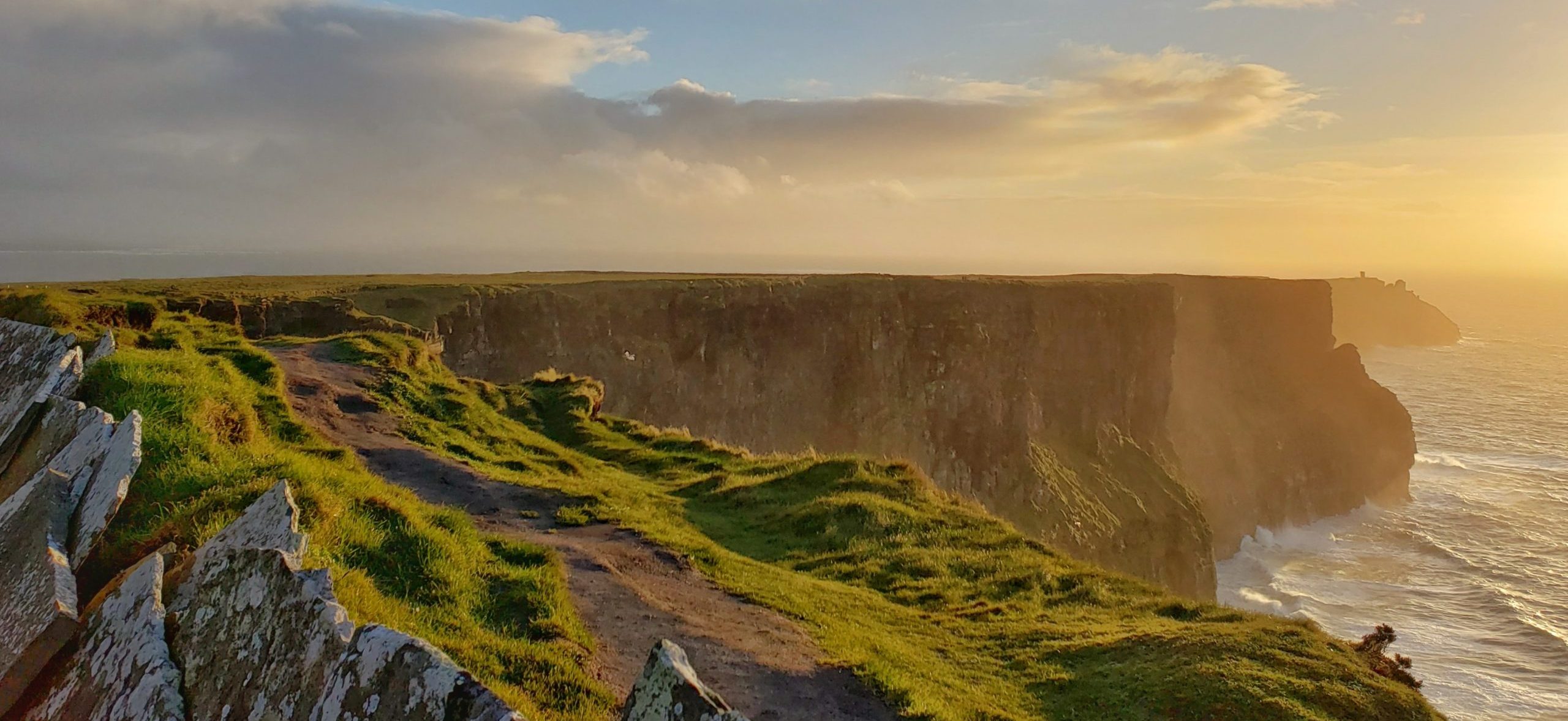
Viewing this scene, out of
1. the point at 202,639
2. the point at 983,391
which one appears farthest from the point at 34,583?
the point at 983,391

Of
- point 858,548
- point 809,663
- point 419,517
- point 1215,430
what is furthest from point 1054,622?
point 1215,430

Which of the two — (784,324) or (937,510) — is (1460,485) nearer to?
(784,324)

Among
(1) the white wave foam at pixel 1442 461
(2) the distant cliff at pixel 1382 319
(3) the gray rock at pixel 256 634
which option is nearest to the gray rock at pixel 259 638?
Result: (3) the gray rock at pixel 256 634

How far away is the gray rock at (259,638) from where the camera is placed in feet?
12.8

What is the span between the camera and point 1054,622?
10.3m

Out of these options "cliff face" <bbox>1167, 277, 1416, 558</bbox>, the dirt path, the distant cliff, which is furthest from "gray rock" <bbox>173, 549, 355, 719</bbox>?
the distant cliff

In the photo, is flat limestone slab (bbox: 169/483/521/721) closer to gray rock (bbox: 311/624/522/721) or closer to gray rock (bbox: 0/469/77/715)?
gray rock (bbox: 311/624/522/721)

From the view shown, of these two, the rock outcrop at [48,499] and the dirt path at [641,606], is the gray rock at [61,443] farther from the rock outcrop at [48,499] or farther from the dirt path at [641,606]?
the dirt path at [641,606]

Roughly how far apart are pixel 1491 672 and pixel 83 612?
42739 mm

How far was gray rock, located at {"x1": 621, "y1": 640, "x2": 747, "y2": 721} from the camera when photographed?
3.36 meters

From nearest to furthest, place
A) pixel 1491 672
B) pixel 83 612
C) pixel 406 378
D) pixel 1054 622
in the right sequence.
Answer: pixel 83 612, pixel 1054 622, pixel 406 378, pixel 1491 672

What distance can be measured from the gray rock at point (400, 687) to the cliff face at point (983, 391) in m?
33.2

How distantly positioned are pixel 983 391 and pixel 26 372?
46199mm

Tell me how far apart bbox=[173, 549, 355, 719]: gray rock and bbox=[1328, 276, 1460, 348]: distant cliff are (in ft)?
578
